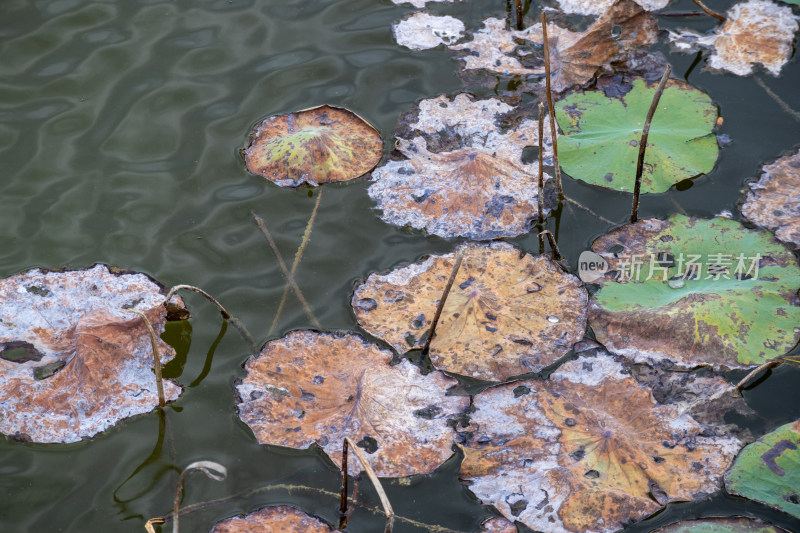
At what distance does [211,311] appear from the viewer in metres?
2.46

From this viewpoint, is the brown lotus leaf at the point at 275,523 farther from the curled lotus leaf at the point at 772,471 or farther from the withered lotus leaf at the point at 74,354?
the curled lotus leaf at the point at 772,471

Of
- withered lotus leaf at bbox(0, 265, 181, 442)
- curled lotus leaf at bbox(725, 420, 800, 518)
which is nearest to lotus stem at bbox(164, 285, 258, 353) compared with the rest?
withered lotus leaf at bbox(0, 265, 181, 442)

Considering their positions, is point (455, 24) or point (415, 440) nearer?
point (415, 440)

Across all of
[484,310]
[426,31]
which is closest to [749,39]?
[426,31]

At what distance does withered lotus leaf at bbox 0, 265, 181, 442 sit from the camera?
7.02 ft

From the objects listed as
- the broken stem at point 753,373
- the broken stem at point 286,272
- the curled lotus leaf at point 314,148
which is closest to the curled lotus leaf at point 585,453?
the broken stem at point 753,373

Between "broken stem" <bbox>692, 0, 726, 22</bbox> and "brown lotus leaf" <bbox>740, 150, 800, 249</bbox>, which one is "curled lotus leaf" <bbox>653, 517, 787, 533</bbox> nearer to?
"brown lotus leaf" <bbox>740, 150, 800, 249</bbox>

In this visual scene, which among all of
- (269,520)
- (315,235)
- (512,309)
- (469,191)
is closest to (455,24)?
(469,191)

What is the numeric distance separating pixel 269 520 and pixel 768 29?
2.87m

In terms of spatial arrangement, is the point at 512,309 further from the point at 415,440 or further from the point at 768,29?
the point at 768,29

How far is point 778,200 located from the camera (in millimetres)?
2580

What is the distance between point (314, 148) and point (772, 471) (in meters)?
1.83

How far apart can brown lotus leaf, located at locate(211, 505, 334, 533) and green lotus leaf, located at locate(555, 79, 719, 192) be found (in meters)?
1.53

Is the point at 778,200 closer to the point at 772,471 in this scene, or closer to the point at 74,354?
the point at 772,471
